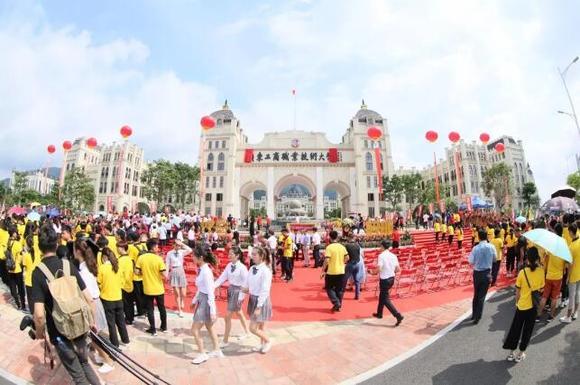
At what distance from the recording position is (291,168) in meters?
48.5

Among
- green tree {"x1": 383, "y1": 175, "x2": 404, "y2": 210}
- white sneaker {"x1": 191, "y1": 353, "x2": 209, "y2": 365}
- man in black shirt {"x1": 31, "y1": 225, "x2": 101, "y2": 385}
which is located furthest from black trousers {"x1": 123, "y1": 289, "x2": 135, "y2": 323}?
green tree {"x1": 383, "y1": 175, "x2": 404, "y2": 210}

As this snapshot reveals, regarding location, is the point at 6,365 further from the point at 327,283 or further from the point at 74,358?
the point at 327,283

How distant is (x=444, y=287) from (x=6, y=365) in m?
9.94

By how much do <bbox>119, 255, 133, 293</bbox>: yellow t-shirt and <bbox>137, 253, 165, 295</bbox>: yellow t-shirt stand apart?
0.22 metres

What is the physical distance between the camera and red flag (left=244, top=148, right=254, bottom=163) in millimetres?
49719

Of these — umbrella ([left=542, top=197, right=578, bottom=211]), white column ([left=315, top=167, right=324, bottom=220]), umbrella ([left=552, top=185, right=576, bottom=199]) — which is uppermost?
white column ([left=315, top=167, right=324, bottom=220])

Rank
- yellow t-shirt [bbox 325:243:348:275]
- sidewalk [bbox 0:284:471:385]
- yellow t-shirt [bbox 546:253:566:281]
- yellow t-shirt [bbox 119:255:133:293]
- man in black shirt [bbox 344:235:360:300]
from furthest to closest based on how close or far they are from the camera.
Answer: man in black shirt [bbox 344:235:360:300]
yellow t-shirt [bbox 325:243:348:275]
yellow t-shirt [bbox 546:253:566:281]
yellow t-shirt [bbox 119:255:133:293]
sidewalk [bbox 0:284:471:385]

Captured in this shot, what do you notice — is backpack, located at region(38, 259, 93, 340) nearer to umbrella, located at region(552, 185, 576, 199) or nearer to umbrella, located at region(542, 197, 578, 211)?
umbrella, located at region(542, 197, 578, 211)

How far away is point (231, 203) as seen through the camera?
159 feet

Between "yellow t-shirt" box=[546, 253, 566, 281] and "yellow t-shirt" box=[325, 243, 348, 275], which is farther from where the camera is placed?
"yellow t-shirt" box=[325, 243, 348, 275]

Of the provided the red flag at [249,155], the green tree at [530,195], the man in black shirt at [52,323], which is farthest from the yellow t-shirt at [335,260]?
the green tree at [530,195]

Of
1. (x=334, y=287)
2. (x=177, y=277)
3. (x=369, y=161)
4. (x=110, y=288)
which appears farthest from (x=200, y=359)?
(x=369, y=161)

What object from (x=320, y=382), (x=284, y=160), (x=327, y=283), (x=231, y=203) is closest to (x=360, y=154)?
(x=284, y=160)

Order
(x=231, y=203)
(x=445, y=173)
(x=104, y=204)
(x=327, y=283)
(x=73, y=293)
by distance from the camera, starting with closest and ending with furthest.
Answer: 1. (x=73, y=293)
2. (x=327, y=283)
3. (x=231, y=203)
4. (x=104, y=204)
5. (x=445, y=173)
